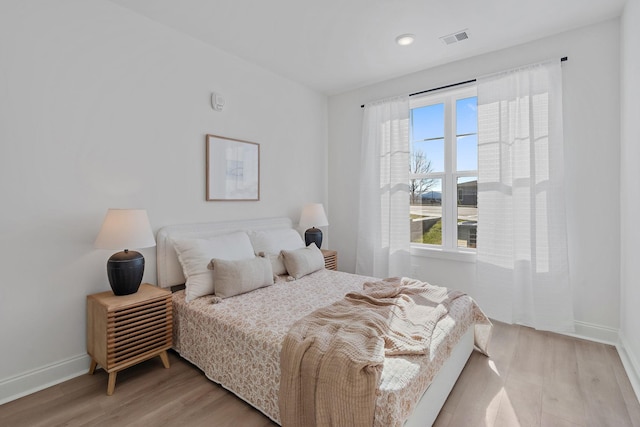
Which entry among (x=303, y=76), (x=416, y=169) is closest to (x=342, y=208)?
(x=416, y=169)

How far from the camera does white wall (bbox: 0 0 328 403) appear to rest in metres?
1.95

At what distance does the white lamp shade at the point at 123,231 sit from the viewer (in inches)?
80.7

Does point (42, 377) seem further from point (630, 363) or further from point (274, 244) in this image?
point (630, 363)

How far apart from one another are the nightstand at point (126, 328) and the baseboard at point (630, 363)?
312 cm

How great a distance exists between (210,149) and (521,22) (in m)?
2.97

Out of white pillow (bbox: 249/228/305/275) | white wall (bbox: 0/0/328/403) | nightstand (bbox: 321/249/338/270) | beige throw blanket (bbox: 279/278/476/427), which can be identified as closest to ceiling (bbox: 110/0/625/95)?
white wall (bbox: 0/0/328/403)

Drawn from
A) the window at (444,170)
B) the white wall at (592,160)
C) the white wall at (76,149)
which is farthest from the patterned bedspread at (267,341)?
the window at (444,170)

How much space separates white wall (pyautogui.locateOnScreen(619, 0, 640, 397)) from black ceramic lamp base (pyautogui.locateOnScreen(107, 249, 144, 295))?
3349 millimetres

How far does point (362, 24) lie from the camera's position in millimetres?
2627

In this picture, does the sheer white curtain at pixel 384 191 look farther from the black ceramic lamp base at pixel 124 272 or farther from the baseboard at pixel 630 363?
the black ceramic lamp base at pixel 124 272

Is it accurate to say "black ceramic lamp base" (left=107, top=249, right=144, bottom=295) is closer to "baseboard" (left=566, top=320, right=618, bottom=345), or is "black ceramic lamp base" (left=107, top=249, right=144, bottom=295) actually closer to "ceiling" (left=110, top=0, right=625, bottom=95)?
"ceiling" (left=110, top=0, right=625, bottom=95)

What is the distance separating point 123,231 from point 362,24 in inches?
97.7

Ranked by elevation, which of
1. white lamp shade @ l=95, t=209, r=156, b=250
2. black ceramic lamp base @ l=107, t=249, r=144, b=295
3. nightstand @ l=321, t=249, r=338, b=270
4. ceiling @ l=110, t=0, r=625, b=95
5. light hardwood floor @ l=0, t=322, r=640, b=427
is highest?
ceiling @ l=110, t=0, r=625, b=95

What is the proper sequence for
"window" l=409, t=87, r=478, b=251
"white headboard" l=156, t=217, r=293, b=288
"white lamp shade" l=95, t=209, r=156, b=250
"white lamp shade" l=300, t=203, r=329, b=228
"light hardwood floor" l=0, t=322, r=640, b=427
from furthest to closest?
"white lamp shade" l=300, t=203, r=329, b=228 → "window" l=409, t=87, r=478, b=251 → "white headboard" l=156, t=217, r=293, b=288 → "white lamp shade" l=95, t=209, r=156, b=250 → "light hardwood floor" l=0, t=322, r=640, b=427
